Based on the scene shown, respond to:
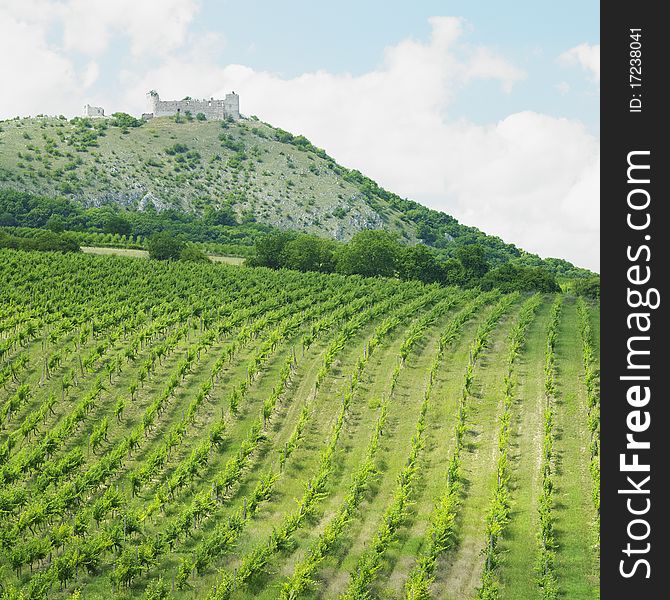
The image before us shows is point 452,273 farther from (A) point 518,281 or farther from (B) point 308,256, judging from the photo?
(B) point 308,256

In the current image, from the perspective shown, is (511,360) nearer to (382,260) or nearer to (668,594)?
(668,594)

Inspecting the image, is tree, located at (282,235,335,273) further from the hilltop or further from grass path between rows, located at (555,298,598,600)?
the hilltop

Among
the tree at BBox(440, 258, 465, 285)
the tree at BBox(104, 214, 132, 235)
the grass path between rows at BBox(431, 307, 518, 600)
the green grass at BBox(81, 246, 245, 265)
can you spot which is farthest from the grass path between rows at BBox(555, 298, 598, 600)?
the tree at BBox(104, 214, 132, 235)

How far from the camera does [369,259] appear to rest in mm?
86375

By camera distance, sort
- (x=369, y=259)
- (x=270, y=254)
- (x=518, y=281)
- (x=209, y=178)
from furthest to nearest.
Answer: (x=209, y=178)
(x=270, y=254)
(x=369, y=259)
(x=518, y=281)

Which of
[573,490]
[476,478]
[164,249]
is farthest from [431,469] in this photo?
[164,249]

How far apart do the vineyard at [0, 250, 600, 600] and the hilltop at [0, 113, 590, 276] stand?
304 ft

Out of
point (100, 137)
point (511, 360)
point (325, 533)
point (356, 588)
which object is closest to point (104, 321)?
point (511, 360)

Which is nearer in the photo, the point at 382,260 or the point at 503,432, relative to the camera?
the point at 503,432

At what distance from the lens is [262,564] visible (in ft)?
86.1

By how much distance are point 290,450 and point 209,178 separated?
14279 centimetres

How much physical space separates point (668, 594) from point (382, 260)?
73727mm

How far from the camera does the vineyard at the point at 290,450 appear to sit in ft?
87.0

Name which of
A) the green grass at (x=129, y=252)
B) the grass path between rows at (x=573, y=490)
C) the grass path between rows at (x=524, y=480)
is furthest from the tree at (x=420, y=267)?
the grass path between rows at (x=573, y=490)
